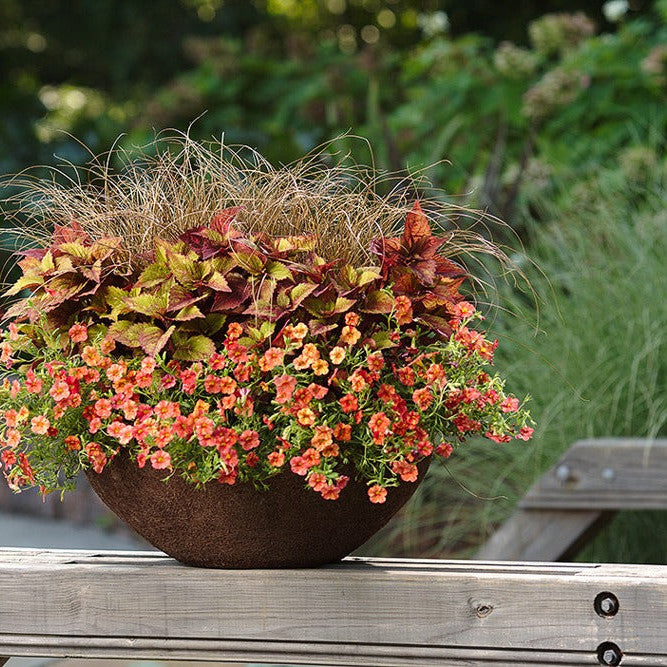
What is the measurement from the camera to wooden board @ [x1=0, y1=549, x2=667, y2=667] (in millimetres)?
1138

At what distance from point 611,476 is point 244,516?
1.29m

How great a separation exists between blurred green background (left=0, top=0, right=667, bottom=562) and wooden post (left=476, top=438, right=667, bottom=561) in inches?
4.2

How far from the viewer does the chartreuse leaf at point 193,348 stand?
1.18 m

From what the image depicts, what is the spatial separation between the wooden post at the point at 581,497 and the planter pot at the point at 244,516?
3.73 feet

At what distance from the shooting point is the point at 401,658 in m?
1.18

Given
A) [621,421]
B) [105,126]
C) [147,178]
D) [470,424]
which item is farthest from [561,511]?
[105,126]

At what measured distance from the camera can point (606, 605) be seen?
114 cm

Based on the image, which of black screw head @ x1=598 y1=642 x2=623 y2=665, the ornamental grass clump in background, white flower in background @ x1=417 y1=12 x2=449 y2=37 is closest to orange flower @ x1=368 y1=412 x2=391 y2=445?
the ornamental grass clump in background

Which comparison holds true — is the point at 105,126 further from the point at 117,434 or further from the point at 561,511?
the point at 117,434

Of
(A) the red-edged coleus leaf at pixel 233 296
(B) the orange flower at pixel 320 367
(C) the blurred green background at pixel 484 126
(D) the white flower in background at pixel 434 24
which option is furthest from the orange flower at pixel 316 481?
(D) the white flower in background at pixel 434 24

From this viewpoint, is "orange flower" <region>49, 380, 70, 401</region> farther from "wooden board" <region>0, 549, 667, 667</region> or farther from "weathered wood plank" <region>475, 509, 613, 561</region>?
"weathered wood plank" <region>475, 509, 613, 561</region>

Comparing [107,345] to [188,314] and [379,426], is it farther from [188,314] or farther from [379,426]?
[379,426]

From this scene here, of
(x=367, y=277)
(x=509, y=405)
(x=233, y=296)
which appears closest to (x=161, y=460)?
(x=233, y=296)

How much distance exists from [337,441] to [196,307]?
0.21m
